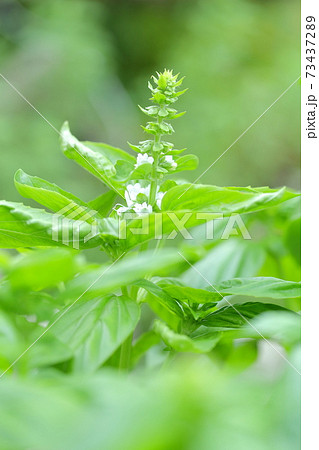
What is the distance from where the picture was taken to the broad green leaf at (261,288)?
350 mm

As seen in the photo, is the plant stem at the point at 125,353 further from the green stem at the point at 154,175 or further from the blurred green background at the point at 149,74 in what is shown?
the blurred green background at the point at 149,74

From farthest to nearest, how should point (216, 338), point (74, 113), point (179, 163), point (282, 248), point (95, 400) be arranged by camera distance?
point (74, 113) < point (282, 248) < point (179, 163) < point (216, 338) < point (95, 400)

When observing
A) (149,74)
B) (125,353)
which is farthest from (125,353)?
(149,74)

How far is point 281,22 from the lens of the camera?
2219mm

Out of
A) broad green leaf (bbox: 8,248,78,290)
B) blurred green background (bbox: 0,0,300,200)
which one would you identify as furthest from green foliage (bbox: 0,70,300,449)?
blurred green background (bbox: 0,0,300,200)

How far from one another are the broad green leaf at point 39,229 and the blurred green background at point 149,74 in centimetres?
149

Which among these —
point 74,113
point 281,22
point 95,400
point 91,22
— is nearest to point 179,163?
point 95,400

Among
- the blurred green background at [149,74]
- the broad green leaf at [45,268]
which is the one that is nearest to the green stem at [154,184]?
the broad green leaf at [45,268]

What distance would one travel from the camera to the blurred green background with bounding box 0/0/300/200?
1.91 meters

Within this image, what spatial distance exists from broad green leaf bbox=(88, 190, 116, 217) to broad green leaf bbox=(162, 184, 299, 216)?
7cm

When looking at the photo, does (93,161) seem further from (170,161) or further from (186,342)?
(186,342)
